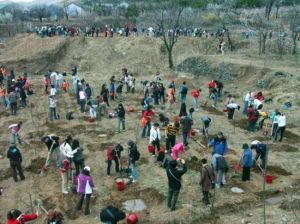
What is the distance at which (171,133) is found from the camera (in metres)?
16.2

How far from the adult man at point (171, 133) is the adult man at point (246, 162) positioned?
305 centimetres

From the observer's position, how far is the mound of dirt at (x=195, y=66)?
108 ft

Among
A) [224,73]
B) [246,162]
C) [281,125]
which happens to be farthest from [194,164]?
[224,73]

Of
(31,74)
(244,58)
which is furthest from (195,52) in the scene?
(31,74)

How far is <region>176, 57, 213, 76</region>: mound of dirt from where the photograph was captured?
33031 millimetres

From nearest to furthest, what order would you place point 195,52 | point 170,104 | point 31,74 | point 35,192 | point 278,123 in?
1. point 35,192
2. point 278,123
3. point 170,104
4. point 31,74
5. point 195,52

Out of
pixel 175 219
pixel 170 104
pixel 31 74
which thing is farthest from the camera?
pixel 31 74

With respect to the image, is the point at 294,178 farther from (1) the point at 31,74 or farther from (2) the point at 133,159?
(1) the point at 31,74

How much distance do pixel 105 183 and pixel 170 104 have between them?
413 inches

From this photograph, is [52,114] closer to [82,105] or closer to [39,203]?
[82,105]

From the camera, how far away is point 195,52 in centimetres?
3953

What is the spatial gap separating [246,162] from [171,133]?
3.36m

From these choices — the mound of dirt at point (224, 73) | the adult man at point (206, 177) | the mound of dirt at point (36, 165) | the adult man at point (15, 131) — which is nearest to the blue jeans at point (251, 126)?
the adult man at point (206, 177)

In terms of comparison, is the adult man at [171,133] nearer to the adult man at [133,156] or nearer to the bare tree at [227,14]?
the adult man at [133,156]
